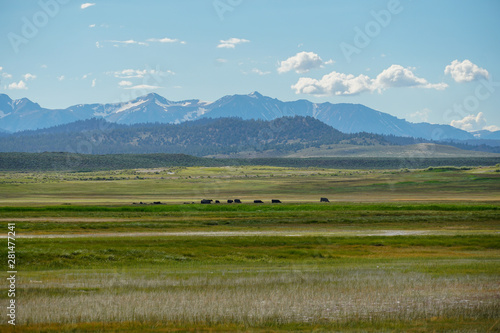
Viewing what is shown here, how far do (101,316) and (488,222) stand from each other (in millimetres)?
53267

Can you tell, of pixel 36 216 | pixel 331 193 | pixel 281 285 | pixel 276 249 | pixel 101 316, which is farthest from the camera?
pixel 331 193

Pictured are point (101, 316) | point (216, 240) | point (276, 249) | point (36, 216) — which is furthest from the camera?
point (36, 216)

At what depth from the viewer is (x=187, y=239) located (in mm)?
45250

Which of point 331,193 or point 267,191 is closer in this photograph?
point 331,193

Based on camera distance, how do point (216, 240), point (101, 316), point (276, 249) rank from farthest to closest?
point (216, 240), point (276, 249), point (101, 316)

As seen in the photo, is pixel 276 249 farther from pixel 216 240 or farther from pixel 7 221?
pixel 7 221

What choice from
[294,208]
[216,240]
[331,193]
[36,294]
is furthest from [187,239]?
[331,193]

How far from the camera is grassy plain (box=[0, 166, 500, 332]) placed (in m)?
19.3

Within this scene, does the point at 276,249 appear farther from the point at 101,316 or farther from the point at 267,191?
the point at 267,191

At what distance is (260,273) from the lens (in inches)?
1148

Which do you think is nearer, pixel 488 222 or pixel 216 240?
pixel 216 240

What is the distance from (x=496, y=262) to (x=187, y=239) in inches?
939

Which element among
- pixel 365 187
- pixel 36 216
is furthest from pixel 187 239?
pixel 365 187

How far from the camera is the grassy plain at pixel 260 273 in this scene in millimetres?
19328
